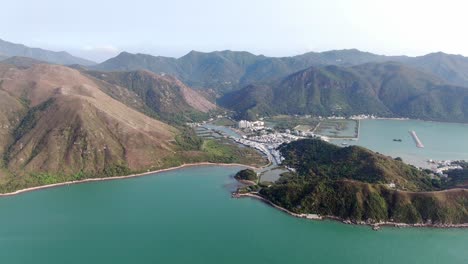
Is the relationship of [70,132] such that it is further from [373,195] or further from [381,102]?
[381,102]

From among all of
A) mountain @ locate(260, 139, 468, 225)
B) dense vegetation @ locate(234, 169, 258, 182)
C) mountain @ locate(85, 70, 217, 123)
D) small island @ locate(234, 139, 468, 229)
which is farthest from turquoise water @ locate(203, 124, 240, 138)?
mountain @ locate(260, 139, 468, 225)

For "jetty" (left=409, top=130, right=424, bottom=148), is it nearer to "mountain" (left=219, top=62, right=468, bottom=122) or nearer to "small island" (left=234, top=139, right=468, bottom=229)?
"small island" (left=234, top=139, right=468, bottom=229)

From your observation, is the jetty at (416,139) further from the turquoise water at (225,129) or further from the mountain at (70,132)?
the mountain at (70,132)

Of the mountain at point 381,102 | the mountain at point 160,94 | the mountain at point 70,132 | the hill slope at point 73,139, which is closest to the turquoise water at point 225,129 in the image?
the mountain at point 160,94

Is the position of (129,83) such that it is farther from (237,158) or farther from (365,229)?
(365,229)

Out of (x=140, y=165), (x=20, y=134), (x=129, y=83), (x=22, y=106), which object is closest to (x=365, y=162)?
(x=140, y=165)
